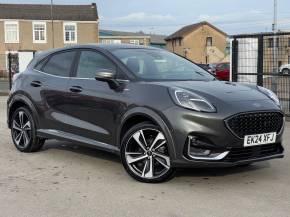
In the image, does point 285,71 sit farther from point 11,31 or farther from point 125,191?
point 11,31

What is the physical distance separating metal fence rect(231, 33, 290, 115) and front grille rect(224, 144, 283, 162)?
5425 mm

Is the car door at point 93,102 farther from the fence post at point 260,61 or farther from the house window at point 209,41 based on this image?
the house window at point 209,41

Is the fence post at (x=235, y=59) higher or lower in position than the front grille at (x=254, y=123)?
higher

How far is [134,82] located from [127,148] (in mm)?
786

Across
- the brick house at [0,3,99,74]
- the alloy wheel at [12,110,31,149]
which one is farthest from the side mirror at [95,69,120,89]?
the brick house at [0,3,99,74]

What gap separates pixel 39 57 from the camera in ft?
26.1

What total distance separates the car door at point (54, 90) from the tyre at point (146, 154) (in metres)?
1.40

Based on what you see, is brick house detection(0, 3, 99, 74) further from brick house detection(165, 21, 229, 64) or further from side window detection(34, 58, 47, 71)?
side window detection(34, 58, 47, 71)

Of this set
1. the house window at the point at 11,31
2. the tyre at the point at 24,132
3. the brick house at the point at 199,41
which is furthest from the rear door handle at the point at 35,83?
the brick house at the point at 199,41

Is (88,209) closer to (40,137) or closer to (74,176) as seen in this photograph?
(74,176)

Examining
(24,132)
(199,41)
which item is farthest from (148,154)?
(199,41)

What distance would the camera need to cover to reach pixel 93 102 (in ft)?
21.3

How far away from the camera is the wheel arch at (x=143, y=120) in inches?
220

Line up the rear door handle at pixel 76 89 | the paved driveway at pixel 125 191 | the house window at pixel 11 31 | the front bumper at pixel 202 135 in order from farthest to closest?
1. the house window at pixel 11 31
2. the rear door handle at pixel 76 89
3. the front bumper at pixel 202 135
4. the paved driveway at pixel 125 191
